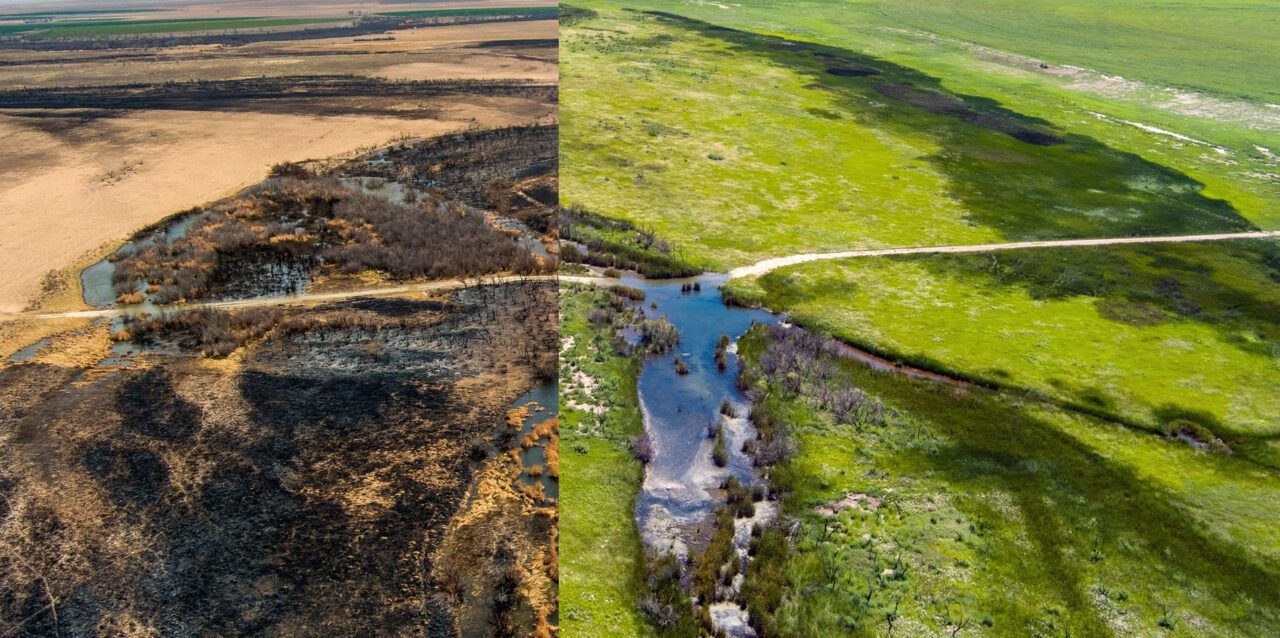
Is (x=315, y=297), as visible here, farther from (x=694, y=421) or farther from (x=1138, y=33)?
(x=1138, y=33)

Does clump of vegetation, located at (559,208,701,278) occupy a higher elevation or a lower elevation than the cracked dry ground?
higher

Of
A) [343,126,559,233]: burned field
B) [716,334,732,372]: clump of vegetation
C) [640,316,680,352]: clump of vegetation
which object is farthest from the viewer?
[343,126,559,233]: burned field

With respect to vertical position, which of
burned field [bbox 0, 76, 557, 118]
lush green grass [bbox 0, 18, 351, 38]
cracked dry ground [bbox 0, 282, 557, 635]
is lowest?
cracked dry ground [bbox 0, 282, 557, 635]

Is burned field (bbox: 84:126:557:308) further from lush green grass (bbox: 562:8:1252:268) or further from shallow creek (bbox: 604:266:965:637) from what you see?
shallow creek (bbox: 604:266:965:637)

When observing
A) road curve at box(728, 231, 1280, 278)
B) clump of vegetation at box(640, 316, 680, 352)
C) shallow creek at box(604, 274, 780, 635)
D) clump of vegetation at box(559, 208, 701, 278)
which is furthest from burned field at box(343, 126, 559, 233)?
clump of vegetation at box(640, 316, 680, 352)

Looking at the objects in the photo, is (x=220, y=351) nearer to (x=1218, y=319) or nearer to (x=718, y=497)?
(x=718, y=497)

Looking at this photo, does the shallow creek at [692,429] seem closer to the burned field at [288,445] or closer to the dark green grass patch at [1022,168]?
the burned field at [288,445]
